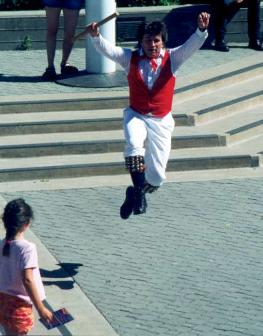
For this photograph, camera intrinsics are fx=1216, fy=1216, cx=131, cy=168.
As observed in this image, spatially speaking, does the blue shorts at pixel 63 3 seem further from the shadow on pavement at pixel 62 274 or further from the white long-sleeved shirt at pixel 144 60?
the shadow on pavement at pixel 62 274

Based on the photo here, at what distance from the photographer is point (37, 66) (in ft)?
53.9

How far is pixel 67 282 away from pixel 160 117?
1.81 m

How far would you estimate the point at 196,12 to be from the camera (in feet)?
58.3

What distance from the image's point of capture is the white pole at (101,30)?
15.3m

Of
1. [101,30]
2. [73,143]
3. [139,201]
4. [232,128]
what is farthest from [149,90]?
[101,30]

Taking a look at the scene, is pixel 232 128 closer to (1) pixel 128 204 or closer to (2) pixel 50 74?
(2) pixel 50 74

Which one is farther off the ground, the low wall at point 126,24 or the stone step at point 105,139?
the low wall at point 126,24

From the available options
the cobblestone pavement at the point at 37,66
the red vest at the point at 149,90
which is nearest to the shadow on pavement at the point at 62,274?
the red vest at the point at 149,90

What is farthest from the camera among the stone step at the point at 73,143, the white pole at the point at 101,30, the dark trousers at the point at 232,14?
the dark trousers at the point at 232,14

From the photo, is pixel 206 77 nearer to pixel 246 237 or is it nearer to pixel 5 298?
pixel 246 237

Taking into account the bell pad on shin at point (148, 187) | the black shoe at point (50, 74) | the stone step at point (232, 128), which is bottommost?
the stone step at point (232, 128)

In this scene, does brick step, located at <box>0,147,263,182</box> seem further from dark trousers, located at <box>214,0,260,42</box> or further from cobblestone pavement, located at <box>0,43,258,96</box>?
dark trousers, located at <box>214,0,260,42</box>

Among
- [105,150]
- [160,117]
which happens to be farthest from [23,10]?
[160,117]

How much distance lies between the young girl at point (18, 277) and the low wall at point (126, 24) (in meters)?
9.44
